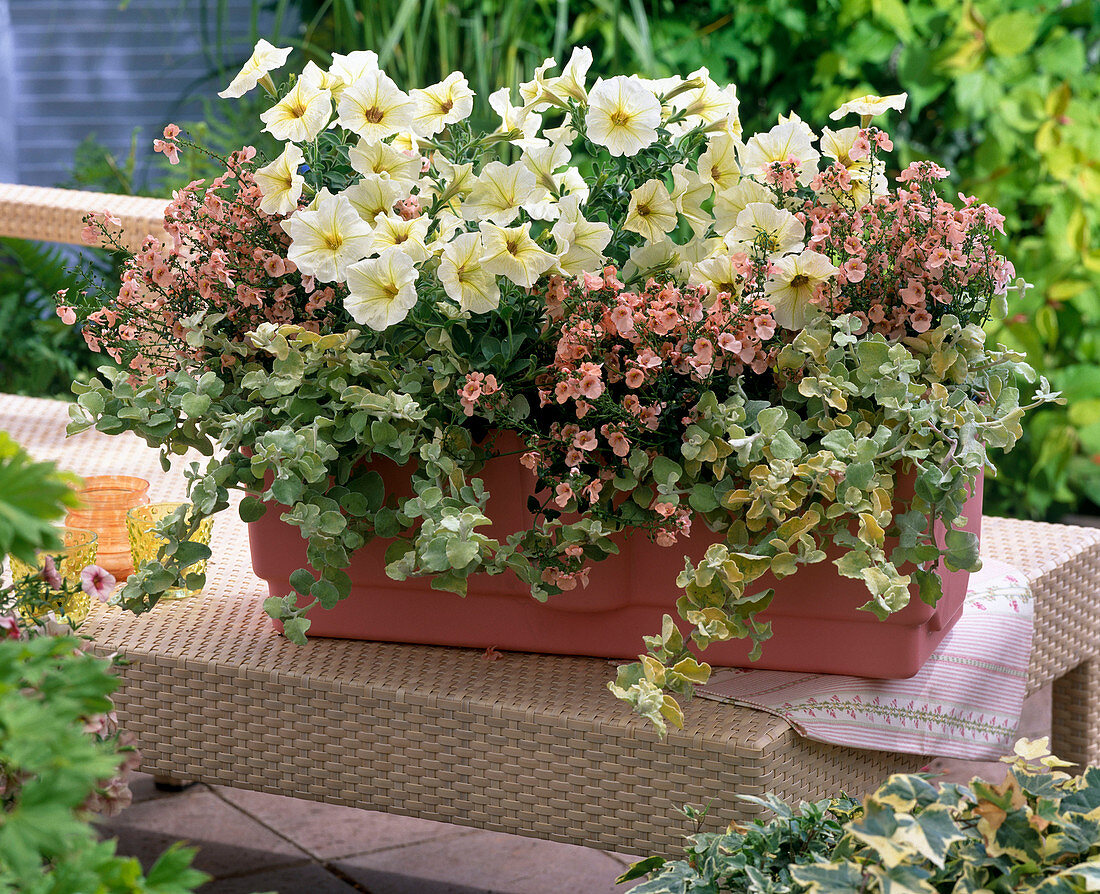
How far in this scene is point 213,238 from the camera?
102cm

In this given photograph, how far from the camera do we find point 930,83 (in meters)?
2.86

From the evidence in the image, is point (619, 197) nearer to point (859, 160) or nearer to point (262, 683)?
point (859, 160)

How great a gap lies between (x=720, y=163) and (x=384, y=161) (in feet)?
0.93

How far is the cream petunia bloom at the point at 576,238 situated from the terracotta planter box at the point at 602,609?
184mm

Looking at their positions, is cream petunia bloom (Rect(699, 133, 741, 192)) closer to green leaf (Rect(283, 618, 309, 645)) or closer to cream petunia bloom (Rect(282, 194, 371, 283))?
→ cream petunia bloom (Rect(282, 194, 371, 283))

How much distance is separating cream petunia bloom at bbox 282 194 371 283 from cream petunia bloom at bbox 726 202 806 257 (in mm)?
293

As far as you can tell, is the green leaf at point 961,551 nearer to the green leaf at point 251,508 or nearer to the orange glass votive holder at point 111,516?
the green leaf at point 251,508

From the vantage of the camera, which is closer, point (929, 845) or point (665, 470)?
point (929, 845)

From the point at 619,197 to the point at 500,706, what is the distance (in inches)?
17.4

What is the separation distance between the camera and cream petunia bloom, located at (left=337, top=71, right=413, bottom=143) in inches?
38.2

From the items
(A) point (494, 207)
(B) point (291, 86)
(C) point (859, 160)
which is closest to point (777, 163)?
(C) point (859, 160)

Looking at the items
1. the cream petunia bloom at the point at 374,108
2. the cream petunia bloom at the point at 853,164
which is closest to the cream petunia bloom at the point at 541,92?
the cream petunia bloom at the point at 374,108

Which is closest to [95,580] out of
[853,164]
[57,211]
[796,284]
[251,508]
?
[251,508]

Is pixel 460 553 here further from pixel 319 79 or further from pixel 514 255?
pixel 319 79
